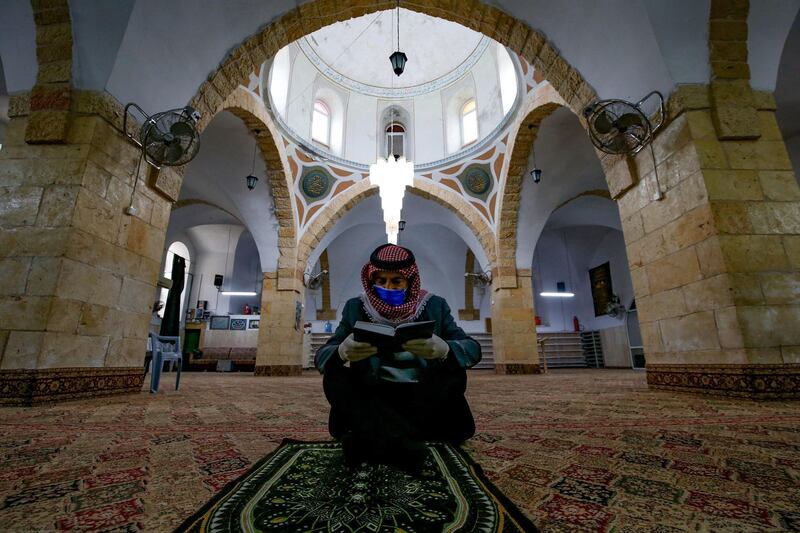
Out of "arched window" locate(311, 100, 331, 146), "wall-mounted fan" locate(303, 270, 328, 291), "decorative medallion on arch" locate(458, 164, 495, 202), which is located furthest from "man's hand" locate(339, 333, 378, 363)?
"arched window" locate(311, 100, 331, 146)

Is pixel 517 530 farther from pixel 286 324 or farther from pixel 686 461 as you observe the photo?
pixel 286 324

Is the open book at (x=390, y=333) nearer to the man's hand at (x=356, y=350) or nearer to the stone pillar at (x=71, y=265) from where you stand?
the man's hand at (x=356, y=350)

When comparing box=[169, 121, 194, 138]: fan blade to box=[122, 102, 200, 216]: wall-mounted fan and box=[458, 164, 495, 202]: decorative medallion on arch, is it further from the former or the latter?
box=[458, 164, 495, 202]: decorative medallion on arch

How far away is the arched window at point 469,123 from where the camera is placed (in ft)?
35.8

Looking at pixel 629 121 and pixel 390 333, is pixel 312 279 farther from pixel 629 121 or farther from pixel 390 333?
pixel 390 333

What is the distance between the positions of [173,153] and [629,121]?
521 cm

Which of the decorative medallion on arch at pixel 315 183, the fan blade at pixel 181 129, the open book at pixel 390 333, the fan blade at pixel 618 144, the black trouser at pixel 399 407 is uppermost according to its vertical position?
the decorative medallion on arch at pixel 315 183

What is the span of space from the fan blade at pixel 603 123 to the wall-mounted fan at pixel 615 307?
1134cm

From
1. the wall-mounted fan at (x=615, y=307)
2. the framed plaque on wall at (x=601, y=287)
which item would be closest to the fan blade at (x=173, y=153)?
the wall-mounted fan at (x=615, y=307)

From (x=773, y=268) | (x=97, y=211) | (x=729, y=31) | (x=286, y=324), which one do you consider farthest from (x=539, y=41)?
(x=286, y=324)

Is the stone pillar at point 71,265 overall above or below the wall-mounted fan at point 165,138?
below

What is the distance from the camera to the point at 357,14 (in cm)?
527

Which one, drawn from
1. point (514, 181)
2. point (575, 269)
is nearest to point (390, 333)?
point (514, 181)

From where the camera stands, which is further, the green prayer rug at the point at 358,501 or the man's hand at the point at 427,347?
the man's hand at the point at 427,347
